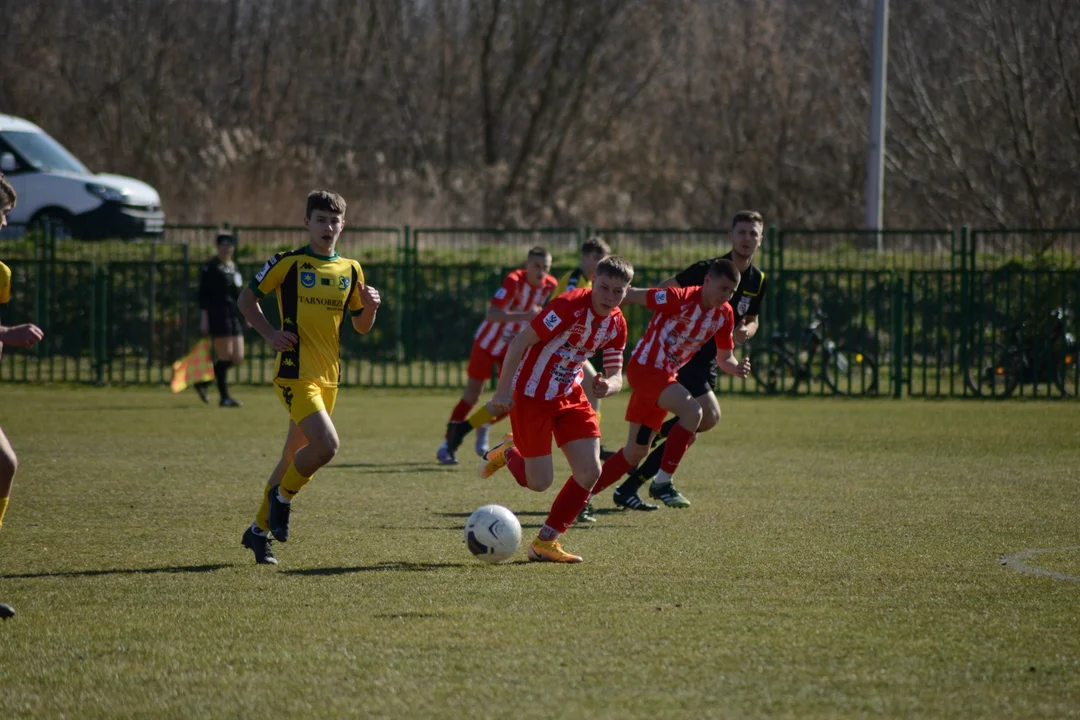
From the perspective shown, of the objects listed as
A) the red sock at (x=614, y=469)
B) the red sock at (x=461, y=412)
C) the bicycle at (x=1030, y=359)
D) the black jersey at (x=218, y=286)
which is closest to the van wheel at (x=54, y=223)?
the black jersey at (x=218, y=286)

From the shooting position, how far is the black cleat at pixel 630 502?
9.44 meters

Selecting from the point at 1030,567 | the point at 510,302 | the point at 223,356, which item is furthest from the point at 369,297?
the point at 223,356

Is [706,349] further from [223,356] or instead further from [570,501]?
[223,356]

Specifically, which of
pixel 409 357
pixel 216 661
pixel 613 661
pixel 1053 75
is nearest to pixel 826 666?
pixel 613 661

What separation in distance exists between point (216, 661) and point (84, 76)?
3631cm

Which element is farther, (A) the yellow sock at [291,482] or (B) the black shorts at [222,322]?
(B) the black shorts at [222,322]

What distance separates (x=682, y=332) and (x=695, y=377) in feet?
2.13

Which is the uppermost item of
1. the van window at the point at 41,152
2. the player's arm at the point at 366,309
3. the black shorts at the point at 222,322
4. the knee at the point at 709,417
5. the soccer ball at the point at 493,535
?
the van window at the point at 41,152

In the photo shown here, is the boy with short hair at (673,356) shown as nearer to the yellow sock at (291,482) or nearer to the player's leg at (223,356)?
the yellow sock at (291,482)

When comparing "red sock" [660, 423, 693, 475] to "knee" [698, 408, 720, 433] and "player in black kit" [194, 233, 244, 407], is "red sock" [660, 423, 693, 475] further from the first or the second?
"player in black kit" [194, 233, 244, 407]

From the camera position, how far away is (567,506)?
290 inches

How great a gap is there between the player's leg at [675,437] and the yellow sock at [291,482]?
2887mm

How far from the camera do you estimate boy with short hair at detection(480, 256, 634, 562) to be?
7.34m

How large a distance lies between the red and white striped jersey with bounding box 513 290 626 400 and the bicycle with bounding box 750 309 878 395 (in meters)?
12.4
